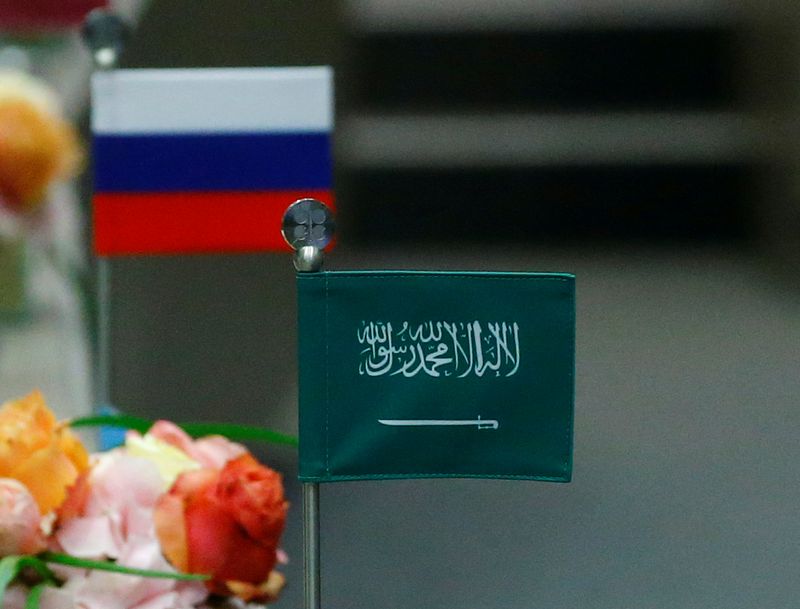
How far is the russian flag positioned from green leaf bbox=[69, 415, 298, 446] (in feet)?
2.14

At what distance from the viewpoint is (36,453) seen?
3.20ft

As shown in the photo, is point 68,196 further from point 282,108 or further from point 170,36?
point 170,36

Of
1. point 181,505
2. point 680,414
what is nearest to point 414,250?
point 680,414

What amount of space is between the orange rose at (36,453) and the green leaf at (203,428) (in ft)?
0.25

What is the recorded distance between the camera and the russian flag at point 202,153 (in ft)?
5.84

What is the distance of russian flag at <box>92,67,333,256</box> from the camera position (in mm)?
1780

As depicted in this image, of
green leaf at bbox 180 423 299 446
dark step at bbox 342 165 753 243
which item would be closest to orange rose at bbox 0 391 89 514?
green leaf at bbox 180 423 299 446

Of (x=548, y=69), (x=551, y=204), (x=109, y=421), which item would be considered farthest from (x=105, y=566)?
(x=551, y=204)

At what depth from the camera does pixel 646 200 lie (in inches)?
284

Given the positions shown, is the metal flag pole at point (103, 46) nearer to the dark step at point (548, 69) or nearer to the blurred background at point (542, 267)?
the blurred background at point (542, 267)

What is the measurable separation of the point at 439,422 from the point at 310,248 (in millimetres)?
163

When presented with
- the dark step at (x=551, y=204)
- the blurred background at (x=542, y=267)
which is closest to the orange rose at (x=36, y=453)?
the blurred background at (x=542, y=267)

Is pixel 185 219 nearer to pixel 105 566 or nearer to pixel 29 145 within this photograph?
pixel 29 145

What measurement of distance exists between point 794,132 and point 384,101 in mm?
2582
